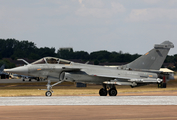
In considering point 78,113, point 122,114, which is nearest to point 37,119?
point 78,113

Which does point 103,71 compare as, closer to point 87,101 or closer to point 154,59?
point 154,59

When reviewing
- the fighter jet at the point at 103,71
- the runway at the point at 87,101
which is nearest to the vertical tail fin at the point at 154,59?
the fighter jet at the point at 103,71

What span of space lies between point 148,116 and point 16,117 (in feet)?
16.3

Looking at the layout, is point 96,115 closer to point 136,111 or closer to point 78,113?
point 78,113

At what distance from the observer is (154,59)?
26.2 meters

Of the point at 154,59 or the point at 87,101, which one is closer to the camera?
the point at 87,101

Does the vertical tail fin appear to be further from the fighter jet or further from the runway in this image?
the runway

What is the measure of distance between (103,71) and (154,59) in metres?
3.98

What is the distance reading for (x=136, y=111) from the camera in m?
14.7

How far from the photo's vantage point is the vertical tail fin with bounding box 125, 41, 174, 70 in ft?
85.7

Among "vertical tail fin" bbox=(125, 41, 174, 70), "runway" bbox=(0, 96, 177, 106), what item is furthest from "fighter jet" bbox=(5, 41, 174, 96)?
"runway" bbox=(0, 96, 177, 106)

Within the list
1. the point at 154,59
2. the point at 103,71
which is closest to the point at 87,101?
the point at 103,71

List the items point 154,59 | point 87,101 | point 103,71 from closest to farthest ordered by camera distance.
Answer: point 87,101
point 103,71
point 154,59

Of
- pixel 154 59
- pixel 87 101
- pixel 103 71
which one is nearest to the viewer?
pixel 87 101
